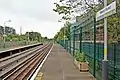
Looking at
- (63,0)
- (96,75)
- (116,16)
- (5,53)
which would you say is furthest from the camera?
(5,53)

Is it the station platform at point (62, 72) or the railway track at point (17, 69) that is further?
the railway track at point (17, 69)

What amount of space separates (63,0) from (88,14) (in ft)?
11.2

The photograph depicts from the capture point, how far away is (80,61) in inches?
674

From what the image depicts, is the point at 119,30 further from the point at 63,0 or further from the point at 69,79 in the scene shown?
the point at 63,0

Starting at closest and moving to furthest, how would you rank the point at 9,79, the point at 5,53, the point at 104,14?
the point at 104,14
the point at 9,79
the point at 5,53

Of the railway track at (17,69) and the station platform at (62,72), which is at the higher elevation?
the station platform at (62,72)

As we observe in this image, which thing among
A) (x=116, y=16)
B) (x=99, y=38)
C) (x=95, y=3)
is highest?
(x=95, y=3)

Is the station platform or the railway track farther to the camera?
the railway track

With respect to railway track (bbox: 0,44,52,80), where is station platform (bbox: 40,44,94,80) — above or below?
above

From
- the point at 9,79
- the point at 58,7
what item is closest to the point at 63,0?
the point at 58,7

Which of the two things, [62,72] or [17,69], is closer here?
[62,72]

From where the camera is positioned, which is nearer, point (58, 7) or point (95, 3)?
point (95, 3)

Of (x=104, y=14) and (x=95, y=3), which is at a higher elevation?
(x=95, y=3)

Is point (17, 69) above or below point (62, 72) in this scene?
below
